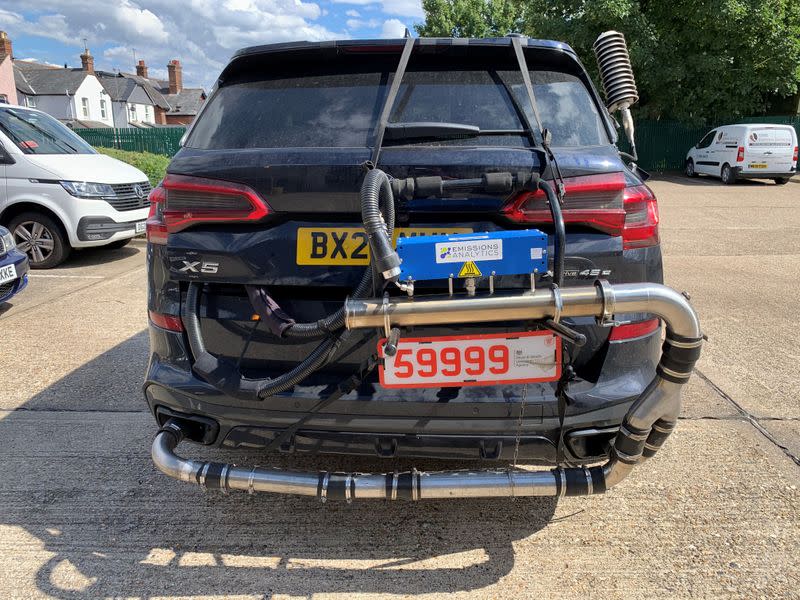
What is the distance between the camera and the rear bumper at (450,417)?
2330 mm

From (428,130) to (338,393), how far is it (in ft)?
3.42

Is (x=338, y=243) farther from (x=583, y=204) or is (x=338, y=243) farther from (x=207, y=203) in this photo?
(x=583, y=204)

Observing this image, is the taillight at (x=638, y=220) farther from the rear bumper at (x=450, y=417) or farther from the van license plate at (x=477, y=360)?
the van license plate at (x=477, y=360)

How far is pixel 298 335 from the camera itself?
226cm

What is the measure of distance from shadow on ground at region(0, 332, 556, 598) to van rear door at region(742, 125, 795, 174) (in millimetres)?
19811

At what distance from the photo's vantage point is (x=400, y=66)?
257 centimetres

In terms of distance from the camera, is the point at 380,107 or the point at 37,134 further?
the point at 37,134

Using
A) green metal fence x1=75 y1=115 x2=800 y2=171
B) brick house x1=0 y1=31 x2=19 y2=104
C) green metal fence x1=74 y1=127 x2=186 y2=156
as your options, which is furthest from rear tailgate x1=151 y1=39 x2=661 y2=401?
brick house x1=0 y1=31 x2=19 y2=104

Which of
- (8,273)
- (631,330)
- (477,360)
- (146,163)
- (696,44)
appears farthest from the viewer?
(696,44)

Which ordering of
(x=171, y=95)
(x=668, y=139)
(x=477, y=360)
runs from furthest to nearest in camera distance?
(x=171, y=95) → (x=668, y=139) → (x=477, y=360)

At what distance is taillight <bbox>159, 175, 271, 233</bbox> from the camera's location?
93.4 inches

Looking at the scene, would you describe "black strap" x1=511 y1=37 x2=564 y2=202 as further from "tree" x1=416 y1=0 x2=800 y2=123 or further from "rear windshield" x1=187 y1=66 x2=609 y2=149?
"tree" x1=416 y1=0 x2=800 y2=123

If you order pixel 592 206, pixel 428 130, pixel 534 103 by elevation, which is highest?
pixel 534 103

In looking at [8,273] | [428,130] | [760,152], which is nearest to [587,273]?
[428,130]
